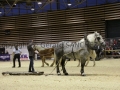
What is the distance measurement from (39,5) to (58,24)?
361 cm

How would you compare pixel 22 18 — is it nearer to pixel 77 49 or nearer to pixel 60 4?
pixel 60 4

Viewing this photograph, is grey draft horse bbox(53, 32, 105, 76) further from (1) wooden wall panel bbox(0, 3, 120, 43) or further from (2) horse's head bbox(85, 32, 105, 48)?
(1) wooden wall panel bbox(0, 3, 120, 43)

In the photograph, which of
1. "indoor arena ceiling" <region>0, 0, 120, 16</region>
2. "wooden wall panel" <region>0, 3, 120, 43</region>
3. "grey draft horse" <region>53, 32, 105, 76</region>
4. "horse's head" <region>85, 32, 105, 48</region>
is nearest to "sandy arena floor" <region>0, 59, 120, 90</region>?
"grey draft horse" <region>53, 32, 105, 76</region>

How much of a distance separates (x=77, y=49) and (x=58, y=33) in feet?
61.7

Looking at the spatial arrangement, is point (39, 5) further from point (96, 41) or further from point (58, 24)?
point (96, 41)

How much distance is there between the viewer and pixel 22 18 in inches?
1273

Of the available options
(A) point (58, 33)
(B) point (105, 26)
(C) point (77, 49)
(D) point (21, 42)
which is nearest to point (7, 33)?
(D) point (21, 42)

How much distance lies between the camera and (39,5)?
31297mm

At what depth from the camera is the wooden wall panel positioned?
2781 centimetres

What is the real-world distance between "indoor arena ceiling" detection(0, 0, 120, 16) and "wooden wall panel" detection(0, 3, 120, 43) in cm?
62
